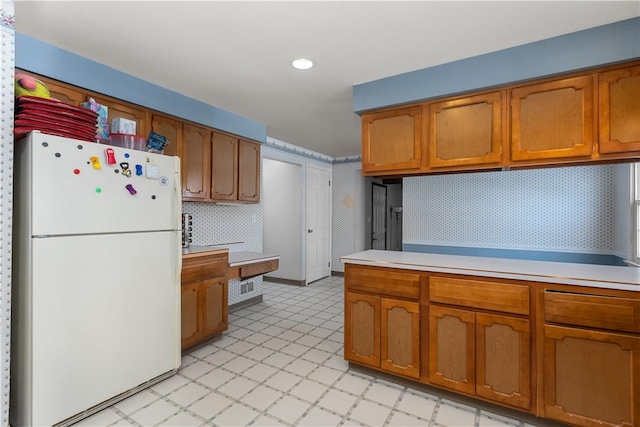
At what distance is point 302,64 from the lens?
2.37 m

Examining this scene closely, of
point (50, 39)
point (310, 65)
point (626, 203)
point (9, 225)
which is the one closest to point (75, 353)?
point (9, 225)

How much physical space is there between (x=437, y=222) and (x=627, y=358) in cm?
157

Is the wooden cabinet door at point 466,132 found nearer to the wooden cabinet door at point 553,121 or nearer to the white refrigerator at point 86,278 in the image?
the wooden cabinet door at point 553,121

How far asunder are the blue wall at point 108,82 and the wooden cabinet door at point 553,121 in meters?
2.74

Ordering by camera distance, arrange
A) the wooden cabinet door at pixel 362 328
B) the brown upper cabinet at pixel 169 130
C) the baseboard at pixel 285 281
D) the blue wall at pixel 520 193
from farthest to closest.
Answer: the baseboard at pixel 285 281 → the brown upper cabinet at pixel 169 130 → the wooden cabinet door at pixel 362 328 → the blue wall at pixel 520 193

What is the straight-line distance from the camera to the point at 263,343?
3.04m

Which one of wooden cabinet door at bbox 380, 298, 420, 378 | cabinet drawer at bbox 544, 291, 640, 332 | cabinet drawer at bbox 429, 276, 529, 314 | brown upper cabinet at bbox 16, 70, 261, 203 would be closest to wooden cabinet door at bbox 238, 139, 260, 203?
brown upper cabinet at bbox 16, 70, 261, 203

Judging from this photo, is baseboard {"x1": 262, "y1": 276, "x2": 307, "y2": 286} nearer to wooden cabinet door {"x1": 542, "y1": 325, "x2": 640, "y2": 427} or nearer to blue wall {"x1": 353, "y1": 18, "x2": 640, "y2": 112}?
blue wall {"x1": 353, "y1": 18, "x2": 640, "y2": 112}

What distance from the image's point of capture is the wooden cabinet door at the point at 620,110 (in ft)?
6.10

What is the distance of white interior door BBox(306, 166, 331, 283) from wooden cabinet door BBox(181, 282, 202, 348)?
279cm

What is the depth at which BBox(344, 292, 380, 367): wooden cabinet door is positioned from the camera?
2383 mm

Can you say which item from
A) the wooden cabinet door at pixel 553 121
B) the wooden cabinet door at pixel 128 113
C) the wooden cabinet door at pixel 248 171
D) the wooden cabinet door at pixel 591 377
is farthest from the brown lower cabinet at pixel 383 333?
the wooden cabinet door at pixel 128 113

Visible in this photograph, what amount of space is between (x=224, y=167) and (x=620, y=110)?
331 centimetres

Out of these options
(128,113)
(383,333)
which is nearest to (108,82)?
(128,113)
